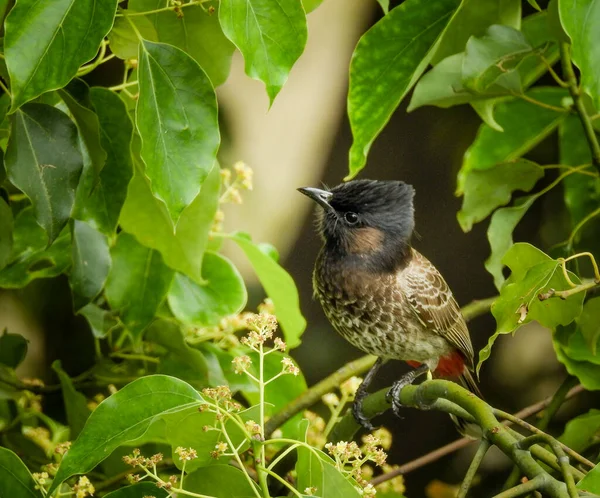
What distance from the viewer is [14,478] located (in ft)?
3.45

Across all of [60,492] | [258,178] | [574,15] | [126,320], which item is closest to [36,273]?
[126,320]

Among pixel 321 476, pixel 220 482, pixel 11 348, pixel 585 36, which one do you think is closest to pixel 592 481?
pixel 321 476

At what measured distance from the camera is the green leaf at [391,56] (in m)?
1.24

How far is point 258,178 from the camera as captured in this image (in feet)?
8.19

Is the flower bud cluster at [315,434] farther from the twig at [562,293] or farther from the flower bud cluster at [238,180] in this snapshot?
the twig at [562,293]

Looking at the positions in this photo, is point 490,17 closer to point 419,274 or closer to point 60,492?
point 419,274

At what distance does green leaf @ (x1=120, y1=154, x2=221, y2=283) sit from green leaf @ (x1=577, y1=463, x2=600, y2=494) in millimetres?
630

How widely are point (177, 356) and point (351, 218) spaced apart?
1.23ft

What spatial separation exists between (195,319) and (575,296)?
26.5 inches

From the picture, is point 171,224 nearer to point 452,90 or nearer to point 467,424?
point 452,90

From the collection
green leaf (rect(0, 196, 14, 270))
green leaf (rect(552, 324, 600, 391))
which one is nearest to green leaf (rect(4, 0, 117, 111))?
green leaf (rect(0, 196, 14, 270))

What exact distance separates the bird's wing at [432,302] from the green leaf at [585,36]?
0.61 m

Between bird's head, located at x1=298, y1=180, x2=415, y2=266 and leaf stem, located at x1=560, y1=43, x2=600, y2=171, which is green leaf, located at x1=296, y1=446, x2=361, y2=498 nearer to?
bird's head, located at x1=298, y1=180, x2=415, y2=266

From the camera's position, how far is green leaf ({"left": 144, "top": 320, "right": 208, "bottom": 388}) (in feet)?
4.85
